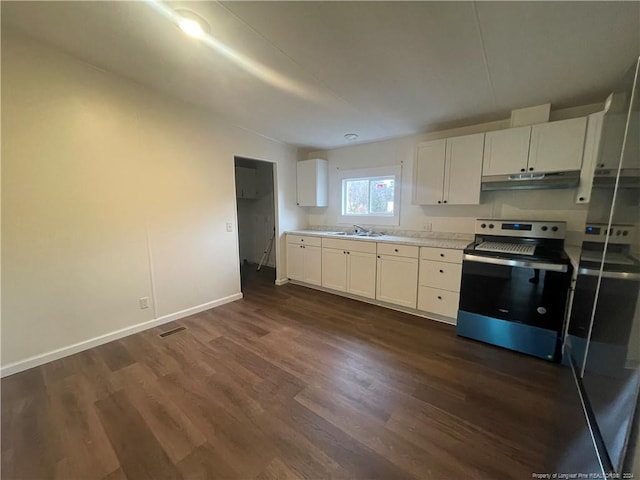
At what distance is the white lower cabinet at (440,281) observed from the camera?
8.82 feet

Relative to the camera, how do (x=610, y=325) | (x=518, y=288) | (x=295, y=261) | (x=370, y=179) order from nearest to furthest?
1. (x=610, y=325)
2. (x=518, y=288)
3. (x=370, y=179)
4. (x=295, y=261)

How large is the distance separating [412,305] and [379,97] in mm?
2337

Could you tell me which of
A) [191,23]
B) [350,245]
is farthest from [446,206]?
[191,23]

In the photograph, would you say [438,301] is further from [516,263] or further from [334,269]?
[334,269]

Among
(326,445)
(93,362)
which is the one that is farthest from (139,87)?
(326,445)

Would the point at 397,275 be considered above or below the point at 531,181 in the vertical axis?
below

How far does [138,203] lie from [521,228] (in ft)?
13.0

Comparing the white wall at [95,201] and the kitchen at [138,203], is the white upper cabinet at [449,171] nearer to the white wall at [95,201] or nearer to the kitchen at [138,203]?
the kitchen at [138,203]

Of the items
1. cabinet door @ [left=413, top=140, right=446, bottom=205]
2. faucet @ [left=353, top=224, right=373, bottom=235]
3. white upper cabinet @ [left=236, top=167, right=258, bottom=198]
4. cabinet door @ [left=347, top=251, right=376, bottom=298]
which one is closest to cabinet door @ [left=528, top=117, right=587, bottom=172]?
cabinet door @ [left=413, top=140, right=446, bottom=205]

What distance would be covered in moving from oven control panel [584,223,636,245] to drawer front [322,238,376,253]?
2119 millimetres

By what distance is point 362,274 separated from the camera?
3.41m

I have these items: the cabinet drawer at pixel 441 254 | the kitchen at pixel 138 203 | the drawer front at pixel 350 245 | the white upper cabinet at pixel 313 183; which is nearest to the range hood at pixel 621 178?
the kitchen at pixel 138 203

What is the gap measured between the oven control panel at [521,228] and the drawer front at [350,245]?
124 cm

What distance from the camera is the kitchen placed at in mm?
1869
